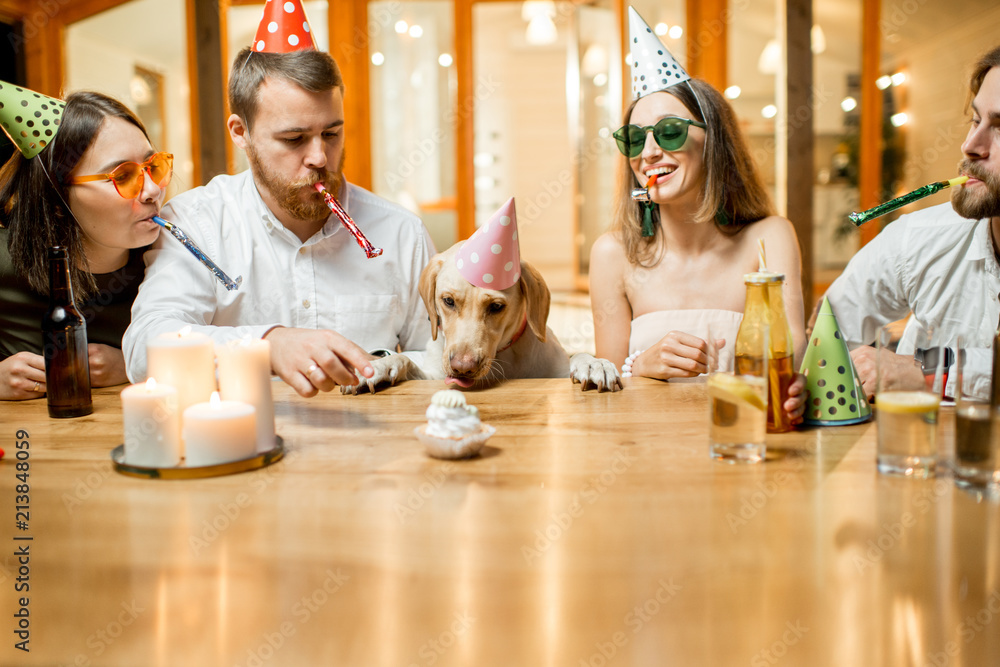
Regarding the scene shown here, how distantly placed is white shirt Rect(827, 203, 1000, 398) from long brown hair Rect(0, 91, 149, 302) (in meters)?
1.98

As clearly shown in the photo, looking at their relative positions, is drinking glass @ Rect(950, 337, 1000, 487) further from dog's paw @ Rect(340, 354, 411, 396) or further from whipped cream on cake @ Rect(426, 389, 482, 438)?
dog's paw @ Rect(340, 354, 411, 396)

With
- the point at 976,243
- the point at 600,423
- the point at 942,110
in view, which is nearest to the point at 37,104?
the point at 600,423

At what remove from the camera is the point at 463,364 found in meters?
1.72

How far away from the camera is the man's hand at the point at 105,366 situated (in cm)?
172

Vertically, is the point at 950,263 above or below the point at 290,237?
below

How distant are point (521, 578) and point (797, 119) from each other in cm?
479

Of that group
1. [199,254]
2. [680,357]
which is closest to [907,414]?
[680,357]

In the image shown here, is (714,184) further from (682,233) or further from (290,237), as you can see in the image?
(290,237)

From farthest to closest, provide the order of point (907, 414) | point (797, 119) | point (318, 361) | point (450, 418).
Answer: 1. point (797, 119)
2. point (318, 361)
3. point (450, 418)
4. point (907, 414)

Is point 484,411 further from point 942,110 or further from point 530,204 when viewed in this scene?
point 530,204

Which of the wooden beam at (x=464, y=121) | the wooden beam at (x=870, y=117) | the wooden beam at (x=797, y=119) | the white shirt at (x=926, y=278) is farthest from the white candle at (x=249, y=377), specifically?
the wooden beam at (x=870, y=117)

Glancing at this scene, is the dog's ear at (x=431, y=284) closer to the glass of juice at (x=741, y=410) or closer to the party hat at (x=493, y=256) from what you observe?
the party hat at (x=493, y=256)

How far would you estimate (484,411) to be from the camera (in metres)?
1.44

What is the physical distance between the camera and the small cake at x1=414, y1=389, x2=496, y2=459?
3.62 ft
